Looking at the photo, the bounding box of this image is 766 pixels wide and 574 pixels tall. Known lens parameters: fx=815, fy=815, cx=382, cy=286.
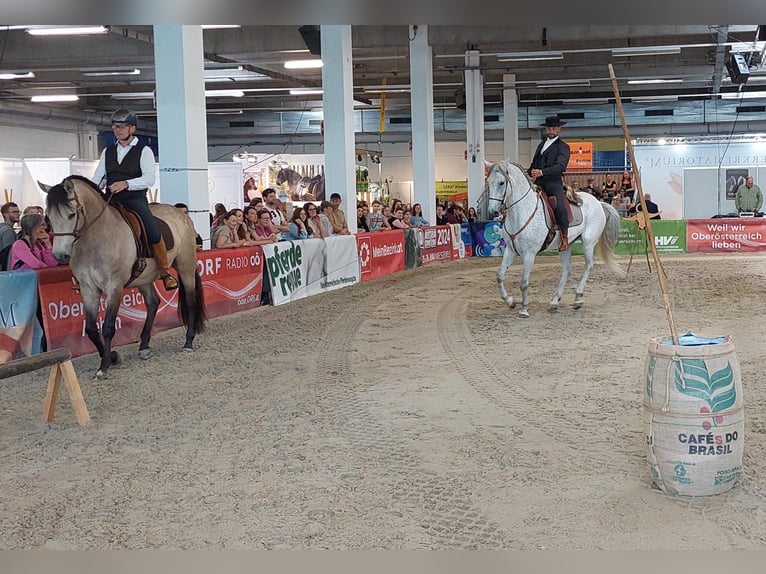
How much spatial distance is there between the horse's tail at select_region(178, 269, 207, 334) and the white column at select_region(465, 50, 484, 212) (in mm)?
17051

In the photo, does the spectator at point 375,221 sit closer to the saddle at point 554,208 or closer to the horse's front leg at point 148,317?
the saddle at point 554,208

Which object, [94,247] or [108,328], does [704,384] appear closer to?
[108,328]

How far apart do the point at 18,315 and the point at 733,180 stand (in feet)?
98.2

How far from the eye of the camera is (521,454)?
520cm

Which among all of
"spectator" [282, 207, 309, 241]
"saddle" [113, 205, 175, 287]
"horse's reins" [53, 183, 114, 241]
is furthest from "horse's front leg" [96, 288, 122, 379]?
"spectator" [282, 207, 309, 241]

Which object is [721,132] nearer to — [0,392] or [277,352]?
[277,352]

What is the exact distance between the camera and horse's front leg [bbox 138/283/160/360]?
882 centimetres

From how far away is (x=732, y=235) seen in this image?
22844mm

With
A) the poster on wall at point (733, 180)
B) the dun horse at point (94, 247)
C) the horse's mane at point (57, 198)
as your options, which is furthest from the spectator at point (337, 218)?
the poster on wall at point (733, 180)

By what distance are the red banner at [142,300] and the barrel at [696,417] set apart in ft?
21.0

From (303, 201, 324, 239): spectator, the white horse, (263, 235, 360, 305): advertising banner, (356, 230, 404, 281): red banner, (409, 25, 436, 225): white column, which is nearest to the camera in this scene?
the white horse

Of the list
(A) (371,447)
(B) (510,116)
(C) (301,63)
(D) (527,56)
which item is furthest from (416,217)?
(A) (371,447)

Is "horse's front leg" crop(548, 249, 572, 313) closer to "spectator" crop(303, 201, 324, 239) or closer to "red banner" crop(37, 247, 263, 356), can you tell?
"red banner" crop(37, 247, 263, 356)

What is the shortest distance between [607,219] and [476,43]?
37.4 ft
